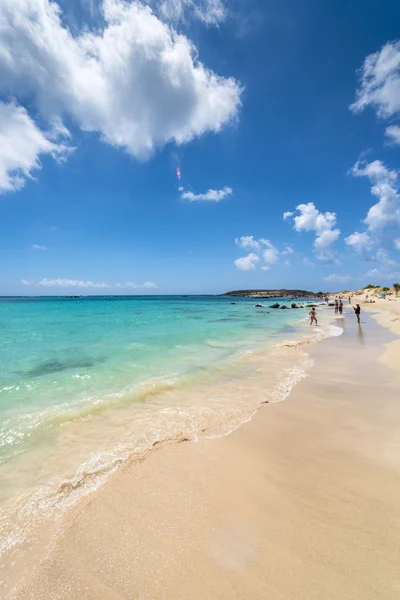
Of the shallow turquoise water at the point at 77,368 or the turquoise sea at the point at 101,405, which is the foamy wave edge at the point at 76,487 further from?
the shallow turquoise water at the point at 77,368

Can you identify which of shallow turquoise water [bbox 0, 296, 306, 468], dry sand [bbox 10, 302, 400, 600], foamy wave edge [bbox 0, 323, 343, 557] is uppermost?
dry sand [bbox 10, 302, 400, 600]

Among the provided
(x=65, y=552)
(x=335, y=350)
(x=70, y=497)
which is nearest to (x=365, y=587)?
(x=65, y=552)

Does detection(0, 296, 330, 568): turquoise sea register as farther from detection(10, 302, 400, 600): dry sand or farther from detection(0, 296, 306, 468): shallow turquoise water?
detection(10, 302, 400, 600): dry sand

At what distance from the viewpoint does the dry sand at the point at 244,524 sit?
251cm

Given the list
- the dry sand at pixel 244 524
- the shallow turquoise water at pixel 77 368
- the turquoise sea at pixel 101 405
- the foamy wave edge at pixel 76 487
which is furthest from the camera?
the shallow turquoise water at pixel 77 368

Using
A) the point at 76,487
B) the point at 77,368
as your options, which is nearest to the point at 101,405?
the point at 76,487

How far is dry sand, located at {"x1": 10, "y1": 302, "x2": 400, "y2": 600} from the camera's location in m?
2.51

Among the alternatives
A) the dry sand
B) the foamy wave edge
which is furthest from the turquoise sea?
the dry sand

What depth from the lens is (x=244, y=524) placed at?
3.19 metres

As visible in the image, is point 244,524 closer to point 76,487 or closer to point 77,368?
point 76,487

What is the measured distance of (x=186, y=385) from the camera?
344 inches

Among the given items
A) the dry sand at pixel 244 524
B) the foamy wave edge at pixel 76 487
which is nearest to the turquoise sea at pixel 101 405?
the foamy wave edge at pixel 76 487

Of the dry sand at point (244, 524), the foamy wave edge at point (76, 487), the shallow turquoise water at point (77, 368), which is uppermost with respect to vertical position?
the dry sand at point (244, 524)

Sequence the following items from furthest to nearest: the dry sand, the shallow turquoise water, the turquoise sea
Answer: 1. the shallow turquoise water
2. the turquoise sea
3. the dry sand
